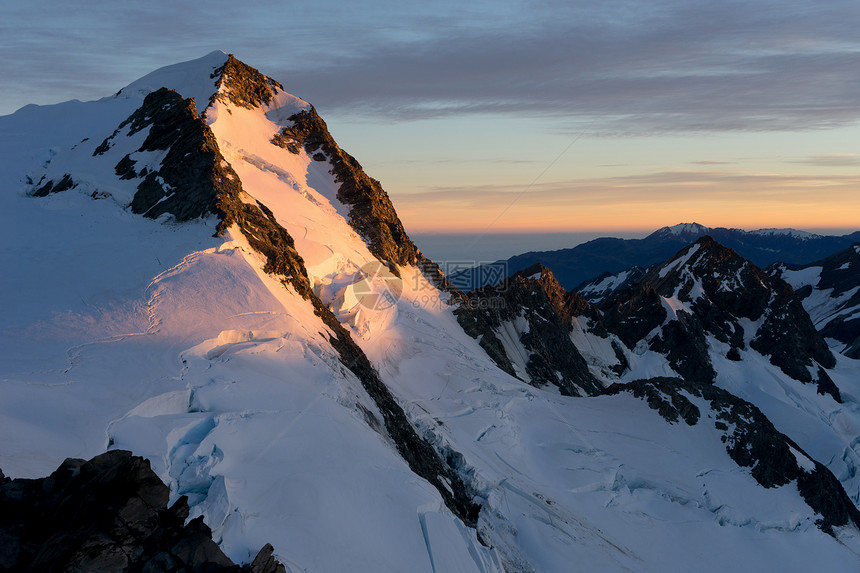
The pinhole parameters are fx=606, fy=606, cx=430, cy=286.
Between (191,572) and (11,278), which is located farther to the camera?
(11,278)

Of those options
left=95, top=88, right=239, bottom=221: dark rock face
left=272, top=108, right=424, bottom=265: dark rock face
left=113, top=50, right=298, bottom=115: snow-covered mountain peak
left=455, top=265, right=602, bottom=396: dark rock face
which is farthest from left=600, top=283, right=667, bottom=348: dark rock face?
left=95, top=88, right=239, bottom=221: dark rock face

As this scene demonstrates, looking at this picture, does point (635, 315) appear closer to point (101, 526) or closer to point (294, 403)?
point (294, 403)

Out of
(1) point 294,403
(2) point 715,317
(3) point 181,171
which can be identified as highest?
(3) point 181,171

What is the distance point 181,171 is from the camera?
44.0 metres

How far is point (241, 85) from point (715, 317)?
87870 mm

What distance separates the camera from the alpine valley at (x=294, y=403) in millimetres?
17578

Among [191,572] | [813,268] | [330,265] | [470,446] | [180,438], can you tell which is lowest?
[813,268]

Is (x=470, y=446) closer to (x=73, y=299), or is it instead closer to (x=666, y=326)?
(x=73, y=299)

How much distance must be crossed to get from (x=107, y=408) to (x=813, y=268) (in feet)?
723

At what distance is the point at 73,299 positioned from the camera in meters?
29.5

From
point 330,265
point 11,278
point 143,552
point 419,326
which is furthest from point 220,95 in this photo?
point 143,552

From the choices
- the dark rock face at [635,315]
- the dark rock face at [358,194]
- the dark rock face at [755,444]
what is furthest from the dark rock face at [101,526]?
the dark rock face at [635,315]
